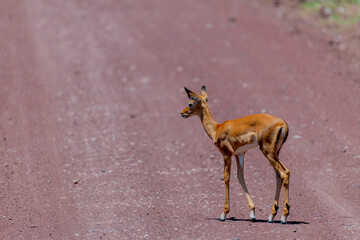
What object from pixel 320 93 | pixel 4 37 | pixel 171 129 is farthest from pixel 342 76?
pixel 4 37

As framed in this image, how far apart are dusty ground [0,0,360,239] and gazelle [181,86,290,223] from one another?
557 mm

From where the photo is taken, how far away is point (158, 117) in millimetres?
15312

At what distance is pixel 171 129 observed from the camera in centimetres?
1459

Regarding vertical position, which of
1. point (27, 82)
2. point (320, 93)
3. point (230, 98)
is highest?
point (320, 93)

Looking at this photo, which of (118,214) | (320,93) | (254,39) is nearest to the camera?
(118,214)

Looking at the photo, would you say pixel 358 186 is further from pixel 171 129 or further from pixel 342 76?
pixel 342 76

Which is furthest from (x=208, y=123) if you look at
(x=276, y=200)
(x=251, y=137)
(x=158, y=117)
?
(x=158, y=117)

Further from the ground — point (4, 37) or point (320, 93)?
point (320, 93)

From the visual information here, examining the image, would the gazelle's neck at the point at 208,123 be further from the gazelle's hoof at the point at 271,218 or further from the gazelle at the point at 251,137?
the gazelle's hoof at the point at 271,218

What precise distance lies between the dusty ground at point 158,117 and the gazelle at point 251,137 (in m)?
0.56

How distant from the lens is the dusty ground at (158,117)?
388 inches

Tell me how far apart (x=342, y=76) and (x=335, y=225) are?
331 inches

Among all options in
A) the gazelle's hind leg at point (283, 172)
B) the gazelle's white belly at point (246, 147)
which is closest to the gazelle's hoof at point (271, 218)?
the gazelle's hind leg at point (283, 172)

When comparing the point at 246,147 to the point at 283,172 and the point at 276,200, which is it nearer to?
the point at 283,172
